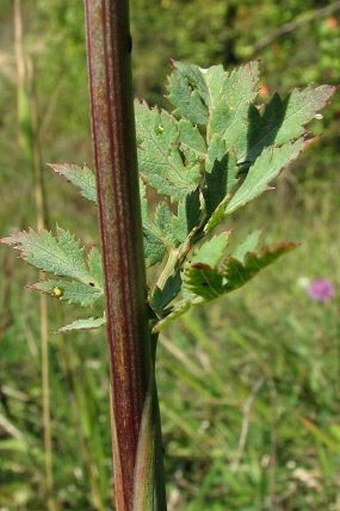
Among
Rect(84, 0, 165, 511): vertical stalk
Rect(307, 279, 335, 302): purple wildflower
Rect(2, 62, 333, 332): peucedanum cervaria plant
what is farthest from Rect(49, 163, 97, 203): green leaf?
Rect(307, 279, 335, 302): purple wildflower

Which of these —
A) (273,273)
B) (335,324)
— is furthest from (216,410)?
(273,273)

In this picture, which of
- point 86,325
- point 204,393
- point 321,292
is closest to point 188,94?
point 86,325

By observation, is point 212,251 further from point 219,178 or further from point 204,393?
point 204,393

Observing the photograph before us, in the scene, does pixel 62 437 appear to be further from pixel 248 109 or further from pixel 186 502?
pixel 248 109

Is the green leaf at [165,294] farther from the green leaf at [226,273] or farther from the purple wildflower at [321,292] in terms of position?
the purple wildflower at [321,292]

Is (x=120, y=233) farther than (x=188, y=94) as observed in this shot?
No

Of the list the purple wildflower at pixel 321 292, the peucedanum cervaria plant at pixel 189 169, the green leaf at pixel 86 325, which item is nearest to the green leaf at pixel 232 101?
the peucedanum cervaria plant at pixel 189 169

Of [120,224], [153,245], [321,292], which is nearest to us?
[120,224]
